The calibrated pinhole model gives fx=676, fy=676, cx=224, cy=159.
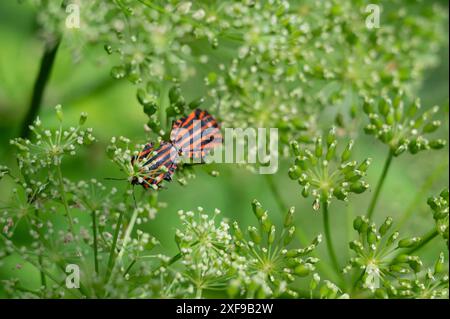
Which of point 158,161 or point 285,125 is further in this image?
point 285,125

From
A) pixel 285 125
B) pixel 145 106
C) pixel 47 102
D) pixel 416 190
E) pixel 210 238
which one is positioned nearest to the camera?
pixel 210 238

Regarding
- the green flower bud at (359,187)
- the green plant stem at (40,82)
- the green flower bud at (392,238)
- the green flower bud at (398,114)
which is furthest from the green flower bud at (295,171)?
the green plant stem at (40,82)

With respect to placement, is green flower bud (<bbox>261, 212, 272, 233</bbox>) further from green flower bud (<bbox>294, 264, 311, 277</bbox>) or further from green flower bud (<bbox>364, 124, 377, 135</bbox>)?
green flower bud (<bbox>364, 124, 377, 135</bbox>)

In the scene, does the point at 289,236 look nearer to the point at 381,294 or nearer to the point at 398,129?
the point at 381,294

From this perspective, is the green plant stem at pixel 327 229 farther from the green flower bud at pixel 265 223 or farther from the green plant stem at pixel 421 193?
the green plant stem at pixel 421 193

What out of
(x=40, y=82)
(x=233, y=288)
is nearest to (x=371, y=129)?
(x=233, y=288)
